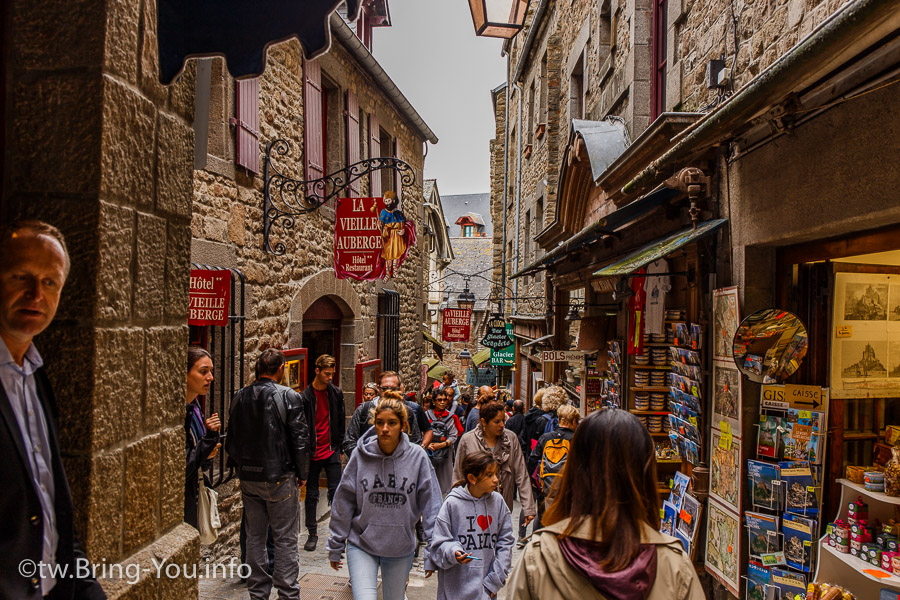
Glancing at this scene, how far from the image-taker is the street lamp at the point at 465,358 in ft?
105

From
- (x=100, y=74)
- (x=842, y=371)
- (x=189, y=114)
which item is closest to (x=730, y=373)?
(x=842, y=371)

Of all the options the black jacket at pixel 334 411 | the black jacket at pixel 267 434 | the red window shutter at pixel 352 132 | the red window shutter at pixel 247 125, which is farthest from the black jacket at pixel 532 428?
the red window shutter at pixel 352 132

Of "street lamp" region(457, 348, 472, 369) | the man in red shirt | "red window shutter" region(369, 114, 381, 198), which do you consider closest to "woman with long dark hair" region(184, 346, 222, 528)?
the man in red shirt

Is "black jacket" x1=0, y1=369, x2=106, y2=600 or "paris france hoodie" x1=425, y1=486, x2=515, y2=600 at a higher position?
"black jacket" x1=0, y1=369, x2=106, y2=600

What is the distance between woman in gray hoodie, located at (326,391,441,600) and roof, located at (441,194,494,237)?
4700 cm

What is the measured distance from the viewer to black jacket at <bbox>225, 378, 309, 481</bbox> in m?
4.78

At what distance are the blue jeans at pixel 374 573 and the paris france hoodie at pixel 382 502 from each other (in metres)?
0.05

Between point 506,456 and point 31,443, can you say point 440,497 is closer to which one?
point 506,456

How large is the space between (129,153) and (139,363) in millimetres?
698

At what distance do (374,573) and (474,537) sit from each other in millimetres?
663

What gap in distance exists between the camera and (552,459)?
5.74 m

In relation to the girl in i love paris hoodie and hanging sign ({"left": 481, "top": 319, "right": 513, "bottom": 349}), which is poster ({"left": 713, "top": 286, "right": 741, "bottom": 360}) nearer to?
the girl in i love paris hoodie

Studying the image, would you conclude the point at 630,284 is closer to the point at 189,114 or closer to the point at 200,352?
the point at 200,352

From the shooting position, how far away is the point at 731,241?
15.5 ft
